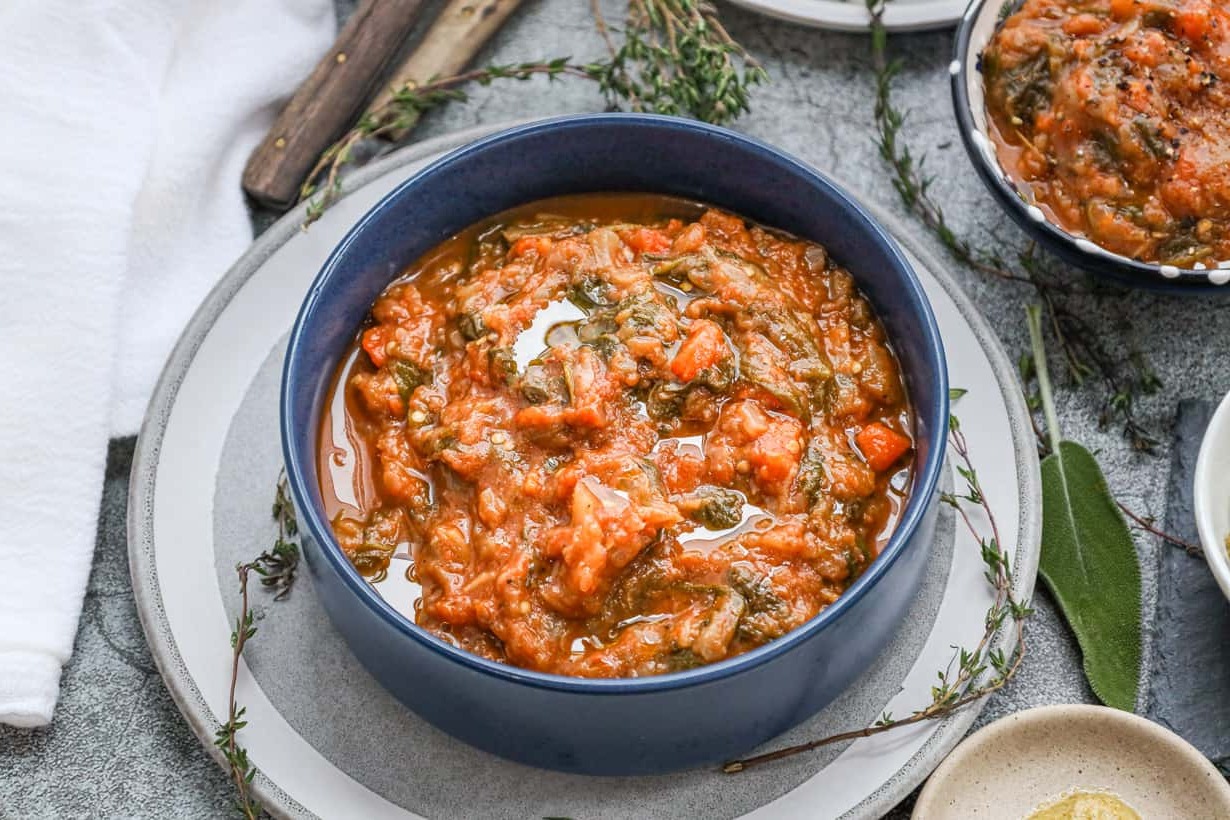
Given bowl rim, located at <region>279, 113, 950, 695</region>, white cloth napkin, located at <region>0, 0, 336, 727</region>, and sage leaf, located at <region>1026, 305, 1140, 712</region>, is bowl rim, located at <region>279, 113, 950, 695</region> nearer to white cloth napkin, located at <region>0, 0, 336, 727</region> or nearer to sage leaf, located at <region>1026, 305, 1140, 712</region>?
sage leaf, located at <region>1026, 305, 1140, 712</region>

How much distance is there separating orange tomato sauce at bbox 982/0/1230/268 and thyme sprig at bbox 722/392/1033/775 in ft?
2.90

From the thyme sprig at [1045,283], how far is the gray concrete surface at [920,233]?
42 millimetres

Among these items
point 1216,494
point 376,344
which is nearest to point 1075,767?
point 1216,494

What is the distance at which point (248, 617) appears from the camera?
141 inches

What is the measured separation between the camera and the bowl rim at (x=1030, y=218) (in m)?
3.97

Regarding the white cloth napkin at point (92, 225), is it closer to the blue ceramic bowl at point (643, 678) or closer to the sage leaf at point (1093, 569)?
the blue ceramic bowl at point (643, 678)

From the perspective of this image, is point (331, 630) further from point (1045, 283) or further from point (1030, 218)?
point (1045, 283)

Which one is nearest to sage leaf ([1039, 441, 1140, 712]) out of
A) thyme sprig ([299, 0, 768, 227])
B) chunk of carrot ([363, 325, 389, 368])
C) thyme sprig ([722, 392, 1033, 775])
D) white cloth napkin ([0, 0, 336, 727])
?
thyme sprig ([722, 392, 1033, 775])

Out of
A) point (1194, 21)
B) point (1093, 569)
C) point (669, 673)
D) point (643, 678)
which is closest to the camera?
point (643, 678)

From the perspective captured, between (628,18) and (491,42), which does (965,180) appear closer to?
(628,18)

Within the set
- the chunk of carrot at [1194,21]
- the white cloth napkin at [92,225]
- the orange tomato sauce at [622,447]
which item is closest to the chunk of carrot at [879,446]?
the orange tomato sauce at [622,447]

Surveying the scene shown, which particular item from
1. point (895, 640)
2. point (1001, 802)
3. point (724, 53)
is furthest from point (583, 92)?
point (1001, 802)

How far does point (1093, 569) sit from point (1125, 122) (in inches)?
51.7

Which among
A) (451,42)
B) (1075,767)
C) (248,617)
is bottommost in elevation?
(1075,767)
